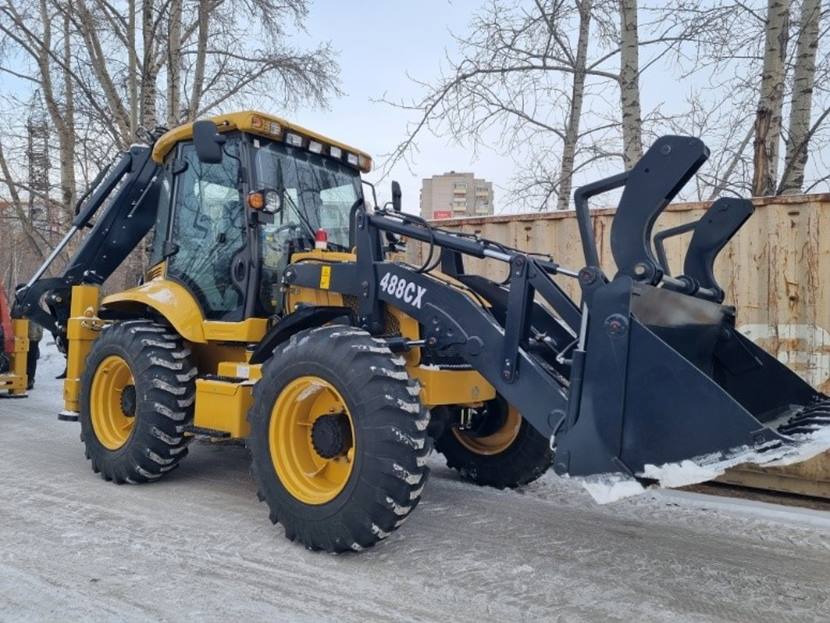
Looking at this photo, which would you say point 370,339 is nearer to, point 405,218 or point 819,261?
point 405,218

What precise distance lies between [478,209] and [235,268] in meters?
11.1

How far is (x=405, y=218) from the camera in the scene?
A: 4250 millimetres

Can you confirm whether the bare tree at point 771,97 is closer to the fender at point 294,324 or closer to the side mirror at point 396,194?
the side mirror at point 396,194

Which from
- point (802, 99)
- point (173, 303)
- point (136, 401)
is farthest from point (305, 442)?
point (802, 99)

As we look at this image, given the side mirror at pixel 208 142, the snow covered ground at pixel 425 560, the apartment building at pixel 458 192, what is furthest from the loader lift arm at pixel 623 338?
the apartment building at pixel 458 192

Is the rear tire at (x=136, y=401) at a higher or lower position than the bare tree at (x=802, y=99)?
lower

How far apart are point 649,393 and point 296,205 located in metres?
3.01

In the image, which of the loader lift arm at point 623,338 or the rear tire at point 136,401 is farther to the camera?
the rear tire at point 136,401

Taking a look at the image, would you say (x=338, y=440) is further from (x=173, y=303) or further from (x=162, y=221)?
(x=162, y=221)

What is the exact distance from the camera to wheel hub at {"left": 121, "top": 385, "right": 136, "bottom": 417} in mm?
5301

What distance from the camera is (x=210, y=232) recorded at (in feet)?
17.1

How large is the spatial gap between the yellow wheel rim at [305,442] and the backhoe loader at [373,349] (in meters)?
0.01

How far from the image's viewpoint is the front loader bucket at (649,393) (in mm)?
2900

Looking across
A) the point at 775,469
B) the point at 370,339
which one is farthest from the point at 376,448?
the point at 775,469
